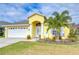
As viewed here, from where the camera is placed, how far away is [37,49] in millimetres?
9008

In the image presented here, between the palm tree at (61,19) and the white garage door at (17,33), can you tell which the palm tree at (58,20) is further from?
the white garage door at (17,33)

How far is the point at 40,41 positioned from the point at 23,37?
28.5 inches

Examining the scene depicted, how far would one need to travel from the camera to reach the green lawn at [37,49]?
886 cm

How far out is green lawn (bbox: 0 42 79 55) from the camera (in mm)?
8859

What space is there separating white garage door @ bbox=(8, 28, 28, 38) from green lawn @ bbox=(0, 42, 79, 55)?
1.65ft

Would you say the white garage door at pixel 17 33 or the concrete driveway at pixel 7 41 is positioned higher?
the white garage door at pixel 17 33

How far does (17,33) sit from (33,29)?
0.86 m

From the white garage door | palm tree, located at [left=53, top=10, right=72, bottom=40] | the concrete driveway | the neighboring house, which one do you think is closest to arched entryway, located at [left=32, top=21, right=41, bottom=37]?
the neighboring house

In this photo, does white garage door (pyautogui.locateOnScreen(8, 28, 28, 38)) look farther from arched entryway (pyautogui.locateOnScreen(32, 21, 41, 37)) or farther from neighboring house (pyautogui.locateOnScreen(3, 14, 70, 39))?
arched entryway (pyautogui.locateOnScreen(32, 21, 41, 37))

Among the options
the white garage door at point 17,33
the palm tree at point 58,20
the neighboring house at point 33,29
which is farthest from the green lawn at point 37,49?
the palm tree at point 58,20

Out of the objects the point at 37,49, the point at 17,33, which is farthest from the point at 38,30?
the point at 17,33

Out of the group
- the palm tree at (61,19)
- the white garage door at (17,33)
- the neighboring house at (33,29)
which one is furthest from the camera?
the white garage door at (17,33)

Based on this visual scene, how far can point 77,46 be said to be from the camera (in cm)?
911

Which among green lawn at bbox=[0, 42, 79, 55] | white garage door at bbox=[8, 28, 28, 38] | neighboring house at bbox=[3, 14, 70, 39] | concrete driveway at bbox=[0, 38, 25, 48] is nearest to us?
green lawn at bbox=[0, 42, 79, 55]
